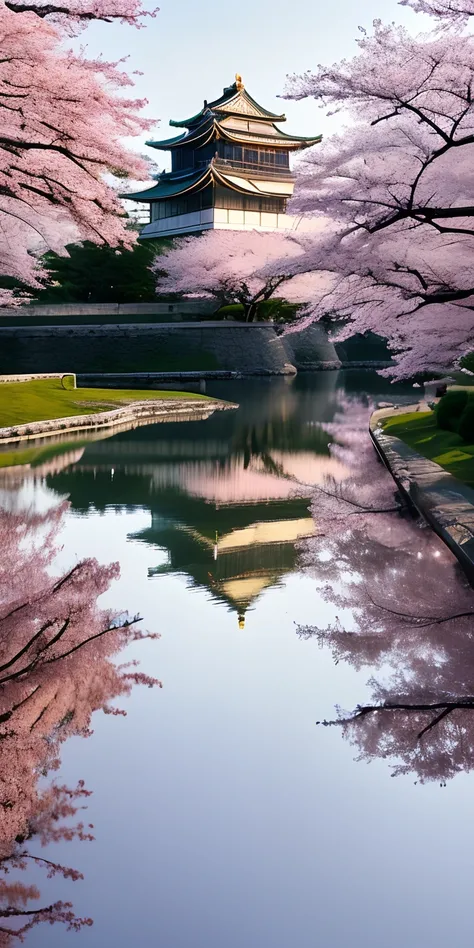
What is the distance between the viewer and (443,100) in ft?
47.3

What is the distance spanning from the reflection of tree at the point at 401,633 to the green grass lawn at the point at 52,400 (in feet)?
43.0

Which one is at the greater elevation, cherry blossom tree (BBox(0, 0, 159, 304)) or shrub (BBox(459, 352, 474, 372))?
cherry blossom tree (BBox(0, 0, 159, 304))

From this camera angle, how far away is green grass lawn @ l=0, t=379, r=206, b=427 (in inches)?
979

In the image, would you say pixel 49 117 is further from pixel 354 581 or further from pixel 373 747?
pixel 373 747

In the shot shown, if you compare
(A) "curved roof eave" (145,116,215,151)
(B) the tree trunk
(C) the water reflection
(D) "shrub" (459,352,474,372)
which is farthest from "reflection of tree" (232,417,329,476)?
(A) "curved roof eave" (145,116,215,151)

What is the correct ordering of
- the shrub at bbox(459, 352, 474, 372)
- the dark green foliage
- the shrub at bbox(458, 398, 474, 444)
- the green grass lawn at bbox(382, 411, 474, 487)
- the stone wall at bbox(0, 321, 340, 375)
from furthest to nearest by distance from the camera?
the dark green foliage, the stone wall at bbox(0, 321, 340, 375), the shrub at bbox(459, 352, 474, 372), the shrub at bbox(458, 398, 474, 444), the green grass lawn at bbox(382, 411, 474, 487)

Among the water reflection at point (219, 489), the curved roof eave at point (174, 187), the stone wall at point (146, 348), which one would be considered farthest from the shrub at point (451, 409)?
the curved roof eave at point (174, 187)

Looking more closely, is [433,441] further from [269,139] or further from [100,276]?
[269,139]

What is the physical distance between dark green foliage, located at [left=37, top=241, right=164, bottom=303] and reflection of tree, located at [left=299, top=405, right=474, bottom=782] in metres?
48.1

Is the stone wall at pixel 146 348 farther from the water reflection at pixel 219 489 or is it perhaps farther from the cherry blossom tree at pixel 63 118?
the cherry blossom tree at pixel 63 118

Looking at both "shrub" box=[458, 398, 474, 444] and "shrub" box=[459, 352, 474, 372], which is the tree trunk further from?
"shrub" box=[458, 398, 474, 444]

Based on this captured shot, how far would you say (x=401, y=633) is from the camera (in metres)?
7.52

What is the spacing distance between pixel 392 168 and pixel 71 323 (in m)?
39.6

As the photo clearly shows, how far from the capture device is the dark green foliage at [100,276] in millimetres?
58875
